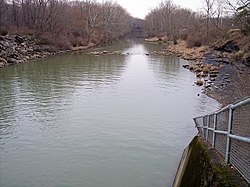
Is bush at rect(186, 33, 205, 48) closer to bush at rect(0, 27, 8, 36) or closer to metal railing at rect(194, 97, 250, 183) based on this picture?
bush at rect(0, 27, 8, 36)

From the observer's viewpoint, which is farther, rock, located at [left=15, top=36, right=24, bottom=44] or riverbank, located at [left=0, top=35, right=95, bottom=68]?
rock, located at [left=15, top=36, right=24, bottom=44]

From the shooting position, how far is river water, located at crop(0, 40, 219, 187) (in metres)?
9.45

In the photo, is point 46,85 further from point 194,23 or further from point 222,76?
point 194,23

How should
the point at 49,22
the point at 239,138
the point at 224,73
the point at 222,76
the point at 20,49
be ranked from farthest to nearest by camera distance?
the point at 49,22
the point at 20,49
the point at 224,73
the point at 222,76
the point at 239,138

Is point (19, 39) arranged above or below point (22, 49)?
above

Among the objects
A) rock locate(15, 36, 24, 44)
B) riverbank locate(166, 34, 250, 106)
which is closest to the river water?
riverbank locate(166, 34, 250, 106)

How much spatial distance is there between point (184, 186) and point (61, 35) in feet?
160

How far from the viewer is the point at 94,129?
13.3m

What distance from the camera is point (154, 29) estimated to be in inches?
4075

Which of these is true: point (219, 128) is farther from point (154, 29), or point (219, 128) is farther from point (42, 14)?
point (154, 29)

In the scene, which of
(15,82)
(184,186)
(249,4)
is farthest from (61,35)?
(184,186)

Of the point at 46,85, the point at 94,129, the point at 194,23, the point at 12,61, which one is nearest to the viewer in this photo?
the point at 94,129

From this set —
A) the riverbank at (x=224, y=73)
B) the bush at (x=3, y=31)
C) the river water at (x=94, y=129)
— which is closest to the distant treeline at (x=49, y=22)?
the bush at (x=3, y=31)

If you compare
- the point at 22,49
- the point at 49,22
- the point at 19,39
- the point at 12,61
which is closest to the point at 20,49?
the point at 22,49
